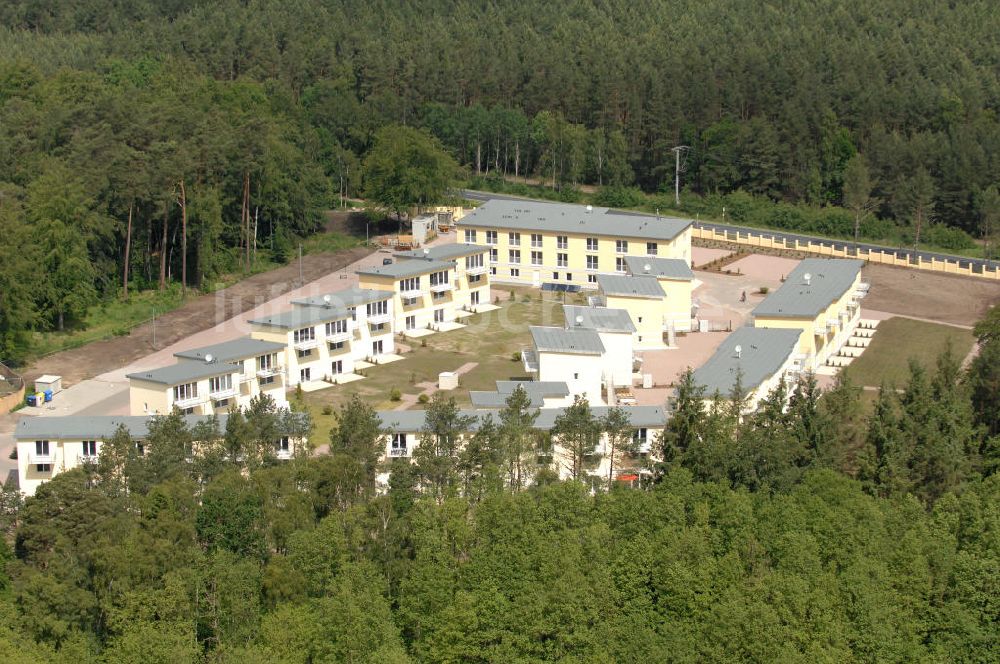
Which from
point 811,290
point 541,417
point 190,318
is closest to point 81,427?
point 541,417

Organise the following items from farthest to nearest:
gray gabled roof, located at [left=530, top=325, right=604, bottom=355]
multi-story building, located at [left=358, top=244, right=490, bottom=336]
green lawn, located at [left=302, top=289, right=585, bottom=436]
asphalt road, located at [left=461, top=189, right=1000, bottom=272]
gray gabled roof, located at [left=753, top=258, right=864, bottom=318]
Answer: asphalt road, located at [left=461, top=189, right=1000, bottom=272] → multi-story building, located at [left=358, top=244, right=490, bottom=336] → gray gabled roof, located at [left=753, top=258, right=864, bottom=318] → green lawn, located at [left=302, top=289, right=585, bottom=436] → gray gabled roof, located at [left=530, top=325, right=604, bottom=355]

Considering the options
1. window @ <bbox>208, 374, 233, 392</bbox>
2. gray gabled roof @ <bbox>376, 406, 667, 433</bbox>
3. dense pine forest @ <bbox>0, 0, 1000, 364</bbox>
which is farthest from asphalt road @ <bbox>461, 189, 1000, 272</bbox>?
window @ <bbox>208, 374, 233, 392</bbox>

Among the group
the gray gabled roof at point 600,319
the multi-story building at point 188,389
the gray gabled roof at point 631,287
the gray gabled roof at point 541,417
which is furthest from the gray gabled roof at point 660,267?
the multi-story building at point 188,389

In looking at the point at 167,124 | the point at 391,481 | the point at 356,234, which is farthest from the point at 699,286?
the point at 391,481

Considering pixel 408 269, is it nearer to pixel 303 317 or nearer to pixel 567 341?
pixel 303 317

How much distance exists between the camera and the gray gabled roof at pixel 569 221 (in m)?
59.2

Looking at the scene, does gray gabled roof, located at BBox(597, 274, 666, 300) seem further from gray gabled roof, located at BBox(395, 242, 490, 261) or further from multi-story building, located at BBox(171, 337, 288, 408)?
multi-story building, located at BBox(171, 337, 288, 408)

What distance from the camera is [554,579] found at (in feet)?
95.3

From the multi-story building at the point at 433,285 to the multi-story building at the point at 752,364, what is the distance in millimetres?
11693

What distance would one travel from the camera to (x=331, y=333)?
1850 inches

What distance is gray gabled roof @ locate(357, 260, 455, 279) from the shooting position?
51656mm

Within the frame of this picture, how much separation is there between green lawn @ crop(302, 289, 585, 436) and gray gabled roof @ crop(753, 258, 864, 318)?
27.4 feet

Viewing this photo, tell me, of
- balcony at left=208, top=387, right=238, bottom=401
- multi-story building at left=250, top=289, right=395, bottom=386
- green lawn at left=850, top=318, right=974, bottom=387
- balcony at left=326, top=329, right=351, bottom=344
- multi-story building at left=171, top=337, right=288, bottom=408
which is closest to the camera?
balcony at left=208, top=387, right=238, bottom=401

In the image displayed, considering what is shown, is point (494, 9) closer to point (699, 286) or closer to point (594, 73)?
point (594, 73)
